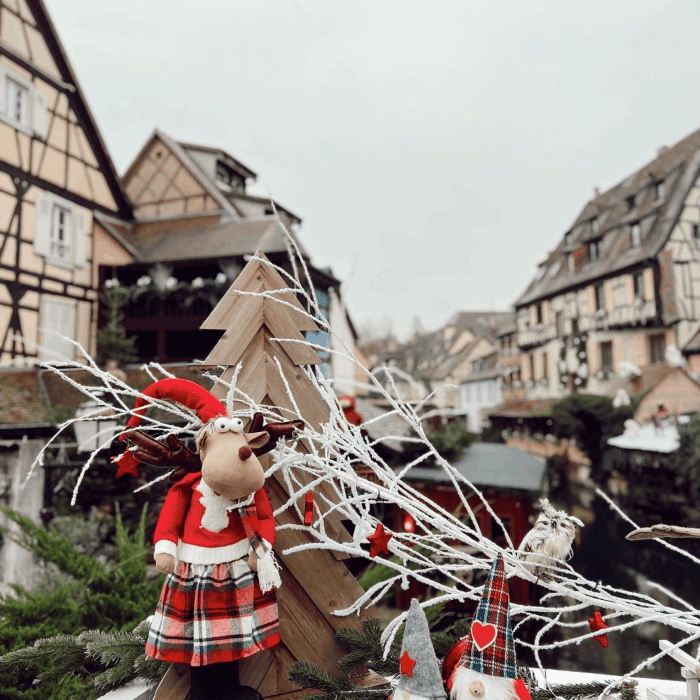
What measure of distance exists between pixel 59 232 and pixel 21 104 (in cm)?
215

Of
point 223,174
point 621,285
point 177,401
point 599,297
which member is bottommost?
point 177,401

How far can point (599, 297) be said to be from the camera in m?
18.2

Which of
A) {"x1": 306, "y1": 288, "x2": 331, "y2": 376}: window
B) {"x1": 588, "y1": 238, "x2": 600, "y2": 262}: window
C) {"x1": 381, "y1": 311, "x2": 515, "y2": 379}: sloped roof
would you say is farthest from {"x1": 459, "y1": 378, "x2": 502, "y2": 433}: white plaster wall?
{"x1": 306, "y1": 288, "x2": 331, "y2": 376}: window

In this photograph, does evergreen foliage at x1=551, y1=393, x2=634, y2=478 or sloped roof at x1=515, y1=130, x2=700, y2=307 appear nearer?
evergreen foliage at x1=551, y1=393, x2=634, y2=478

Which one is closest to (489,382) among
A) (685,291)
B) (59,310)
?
(685,291)

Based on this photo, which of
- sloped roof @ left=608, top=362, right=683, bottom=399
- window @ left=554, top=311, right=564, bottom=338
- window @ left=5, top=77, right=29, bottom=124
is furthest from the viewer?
window @ left=554, top=311, right=564, bottom=338

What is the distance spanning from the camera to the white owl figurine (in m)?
1.15

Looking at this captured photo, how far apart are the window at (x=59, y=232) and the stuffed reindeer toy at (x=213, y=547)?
9.27m

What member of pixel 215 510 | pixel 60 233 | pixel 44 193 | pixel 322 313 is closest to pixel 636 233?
pixel 60 233

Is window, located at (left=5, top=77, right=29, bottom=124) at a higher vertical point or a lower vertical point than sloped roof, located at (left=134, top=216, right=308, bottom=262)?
higher

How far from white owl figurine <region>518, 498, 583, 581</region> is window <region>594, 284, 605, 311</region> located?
18.5 m

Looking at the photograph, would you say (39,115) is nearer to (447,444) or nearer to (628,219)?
(447,444)

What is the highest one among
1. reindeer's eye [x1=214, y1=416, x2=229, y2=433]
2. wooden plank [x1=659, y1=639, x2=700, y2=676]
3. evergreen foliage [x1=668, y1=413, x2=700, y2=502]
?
reindeer's eye [x1=214, y1=416, x2=229, y2=433]

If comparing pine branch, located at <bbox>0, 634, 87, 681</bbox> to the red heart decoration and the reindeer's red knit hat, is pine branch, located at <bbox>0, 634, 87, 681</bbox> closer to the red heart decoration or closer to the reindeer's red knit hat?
the reindeer's red knit hat
